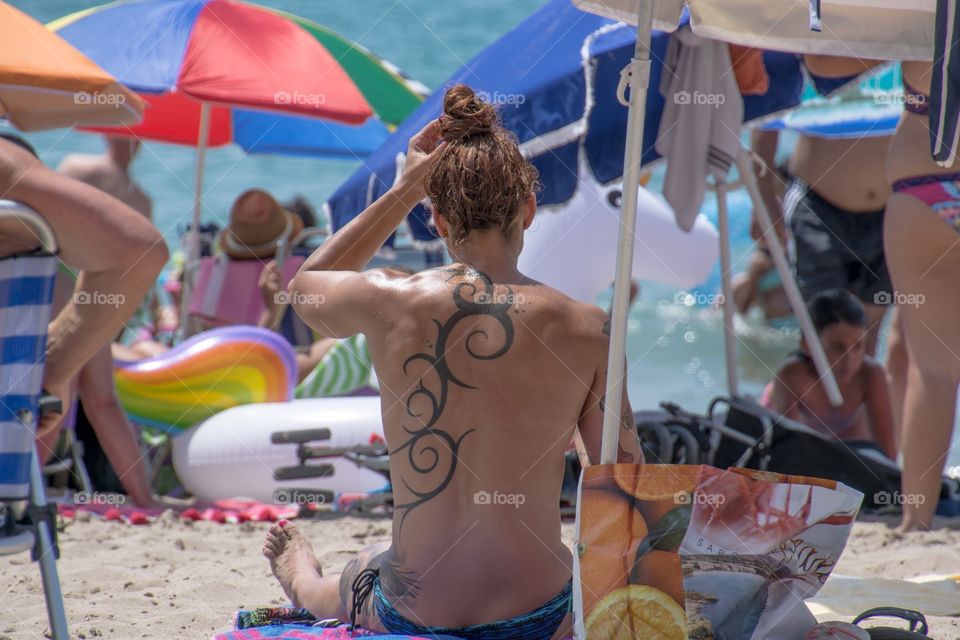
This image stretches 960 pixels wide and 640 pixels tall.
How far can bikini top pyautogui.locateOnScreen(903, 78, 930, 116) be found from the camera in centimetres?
332

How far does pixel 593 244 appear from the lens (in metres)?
4.91

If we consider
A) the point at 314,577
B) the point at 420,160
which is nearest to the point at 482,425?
the point at 420,160

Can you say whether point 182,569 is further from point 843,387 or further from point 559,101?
point 843,387

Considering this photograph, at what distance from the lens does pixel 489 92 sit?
421 cm

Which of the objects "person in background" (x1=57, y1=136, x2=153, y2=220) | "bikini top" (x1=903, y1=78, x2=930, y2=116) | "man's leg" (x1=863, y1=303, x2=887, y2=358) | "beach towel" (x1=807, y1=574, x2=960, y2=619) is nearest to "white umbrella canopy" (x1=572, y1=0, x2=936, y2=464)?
"bikini top" (x1=903, y1=78, x2=930, y2=116)

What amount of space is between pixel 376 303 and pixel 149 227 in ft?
1.72

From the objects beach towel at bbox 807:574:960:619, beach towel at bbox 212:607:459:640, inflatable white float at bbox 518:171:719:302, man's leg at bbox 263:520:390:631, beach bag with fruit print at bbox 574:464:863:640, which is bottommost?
beach towel at bbox 807:574:960:619

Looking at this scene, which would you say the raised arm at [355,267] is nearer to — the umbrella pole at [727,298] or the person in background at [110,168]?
the umbrella pole at [727,298]

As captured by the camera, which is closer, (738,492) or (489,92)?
(738,492)

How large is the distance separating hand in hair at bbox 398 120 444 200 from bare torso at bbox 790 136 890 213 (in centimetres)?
350

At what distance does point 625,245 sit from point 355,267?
21.5 inches

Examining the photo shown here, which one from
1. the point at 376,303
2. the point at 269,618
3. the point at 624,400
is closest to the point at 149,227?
the point at 376,303

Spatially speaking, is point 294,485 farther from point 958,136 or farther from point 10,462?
point 958,136

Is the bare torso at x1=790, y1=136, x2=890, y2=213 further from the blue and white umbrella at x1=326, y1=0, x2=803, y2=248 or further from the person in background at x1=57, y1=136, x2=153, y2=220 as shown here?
the person in background at x1=57, y1=136, x2=153, y2=220
